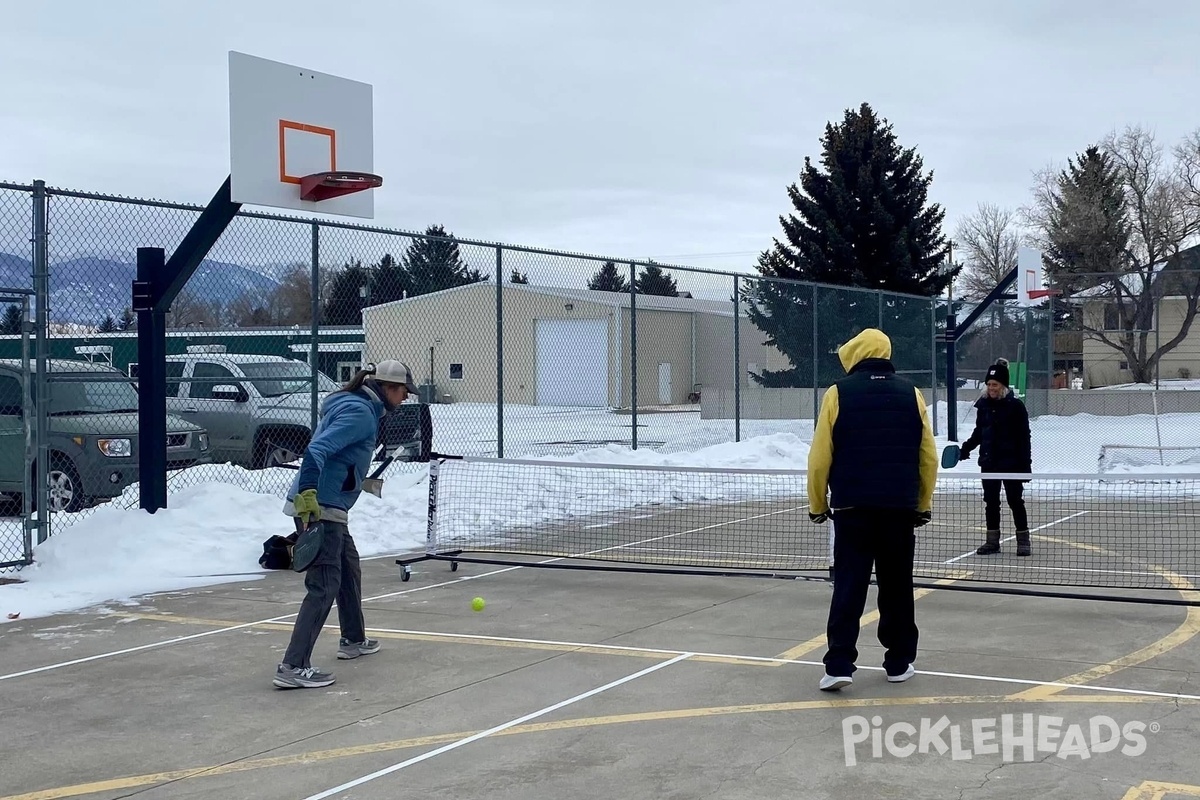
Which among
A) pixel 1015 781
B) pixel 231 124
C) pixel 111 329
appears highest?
pixel 231 124

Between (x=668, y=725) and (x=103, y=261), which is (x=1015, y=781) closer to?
(x=668, y=725)

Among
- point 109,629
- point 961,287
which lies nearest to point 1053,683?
point 109,629

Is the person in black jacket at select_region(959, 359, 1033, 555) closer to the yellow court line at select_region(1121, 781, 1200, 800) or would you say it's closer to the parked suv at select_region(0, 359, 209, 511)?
the yellow court line at select_region(1121, 781, 1200, 800)

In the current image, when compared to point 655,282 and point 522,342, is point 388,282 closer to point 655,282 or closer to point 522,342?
point 522,342

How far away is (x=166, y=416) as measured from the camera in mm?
11328

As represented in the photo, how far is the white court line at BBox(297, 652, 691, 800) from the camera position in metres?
5.05

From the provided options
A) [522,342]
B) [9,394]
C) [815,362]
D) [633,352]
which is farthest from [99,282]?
[815,362]

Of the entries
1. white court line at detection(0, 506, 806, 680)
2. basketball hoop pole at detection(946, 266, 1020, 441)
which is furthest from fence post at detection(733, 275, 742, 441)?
white court line at detection(0, 506, 806, 680)

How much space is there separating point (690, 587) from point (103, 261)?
596 cm

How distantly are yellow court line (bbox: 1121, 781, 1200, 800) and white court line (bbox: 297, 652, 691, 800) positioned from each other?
271 cm

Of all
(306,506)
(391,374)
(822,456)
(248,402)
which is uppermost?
(391,374)

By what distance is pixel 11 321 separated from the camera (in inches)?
403

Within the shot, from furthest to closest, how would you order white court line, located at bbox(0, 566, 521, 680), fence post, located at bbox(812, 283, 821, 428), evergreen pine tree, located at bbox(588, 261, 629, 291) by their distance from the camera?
fence post, located at bbox(812, 283, 821, 428) < evergreen pine tree, located at bbox(588, 261, 629, 291) < white court line, located at bbox(0, 566, 521, 680)

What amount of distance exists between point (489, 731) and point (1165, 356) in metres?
39.2
